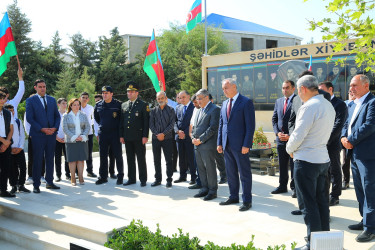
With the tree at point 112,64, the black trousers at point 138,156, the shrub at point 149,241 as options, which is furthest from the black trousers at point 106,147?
the tree at point 112,64

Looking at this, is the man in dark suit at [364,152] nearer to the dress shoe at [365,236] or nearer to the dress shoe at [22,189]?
the dress shoe at [365,236]

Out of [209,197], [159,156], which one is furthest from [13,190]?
[209,197]

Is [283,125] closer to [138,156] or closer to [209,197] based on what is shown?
[209,197]

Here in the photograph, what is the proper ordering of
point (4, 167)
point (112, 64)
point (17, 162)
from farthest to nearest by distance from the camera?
point (112, 64) < point (17, 162) < point (4, 167)

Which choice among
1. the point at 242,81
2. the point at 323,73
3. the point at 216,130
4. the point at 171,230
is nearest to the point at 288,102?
the point at 216,130

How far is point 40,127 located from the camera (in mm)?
6668

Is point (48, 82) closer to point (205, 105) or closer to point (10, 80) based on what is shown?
point (10, 80)

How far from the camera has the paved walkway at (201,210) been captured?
4.19m

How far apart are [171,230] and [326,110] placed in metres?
2.34

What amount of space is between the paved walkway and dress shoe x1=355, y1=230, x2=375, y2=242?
0.07 meters

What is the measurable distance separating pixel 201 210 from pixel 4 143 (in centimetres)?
358

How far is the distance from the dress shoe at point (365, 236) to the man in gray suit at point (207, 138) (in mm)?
2565

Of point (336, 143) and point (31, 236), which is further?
point (336, 143)

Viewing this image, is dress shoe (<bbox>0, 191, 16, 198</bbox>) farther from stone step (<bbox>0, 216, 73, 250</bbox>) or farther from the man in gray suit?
the man in gray suit
